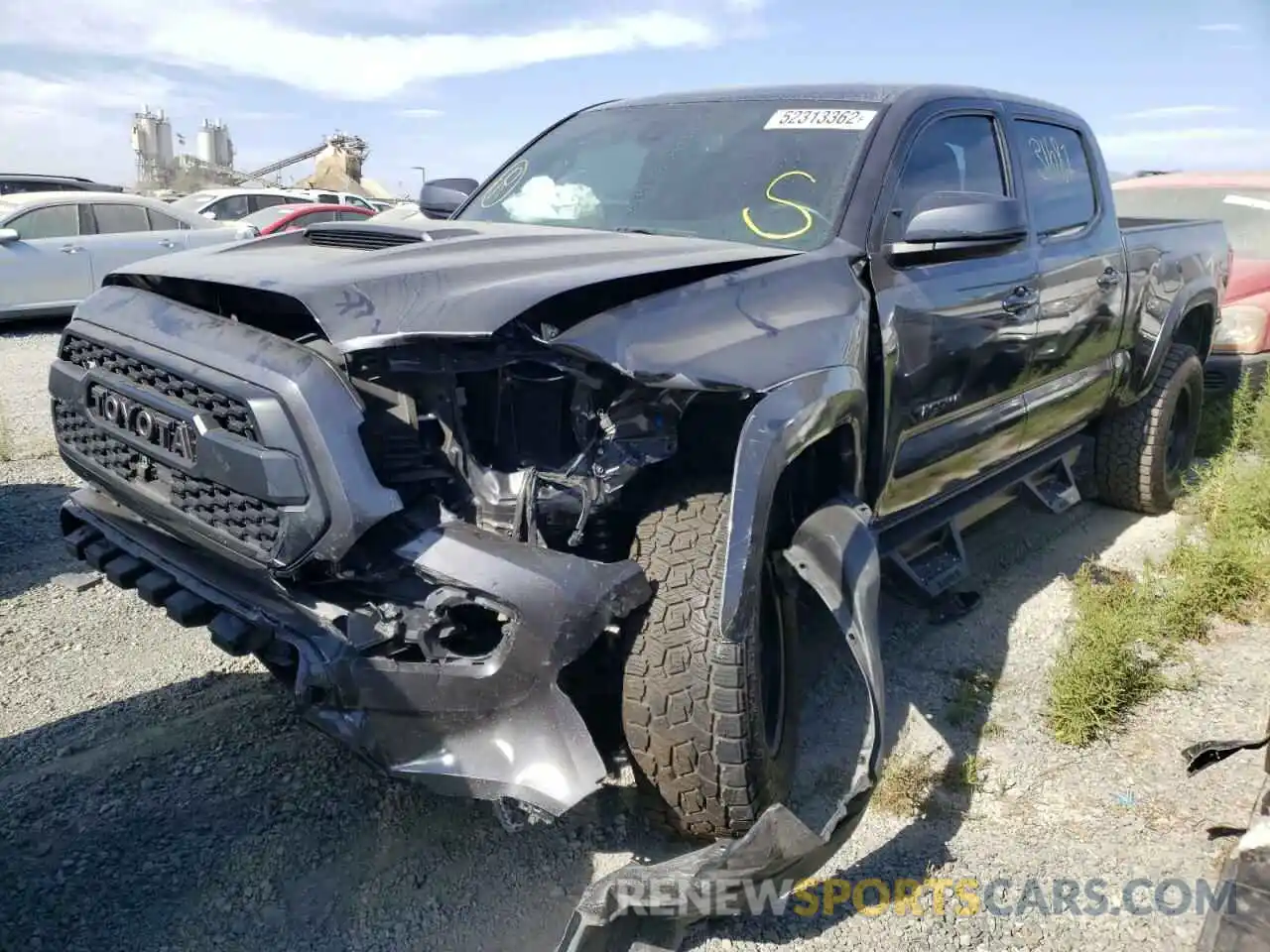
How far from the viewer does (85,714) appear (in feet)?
10.2

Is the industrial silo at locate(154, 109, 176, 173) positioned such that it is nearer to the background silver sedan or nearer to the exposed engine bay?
the background silver sedan

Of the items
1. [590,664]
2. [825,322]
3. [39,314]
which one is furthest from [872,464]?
[39,314]

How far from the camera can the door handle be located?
359 centimetres

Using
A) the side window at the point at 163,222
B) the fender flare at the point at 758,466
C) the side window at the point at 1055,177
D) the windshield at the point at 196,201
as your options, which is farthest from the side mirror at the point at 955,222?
the windshield at the point at 196,201

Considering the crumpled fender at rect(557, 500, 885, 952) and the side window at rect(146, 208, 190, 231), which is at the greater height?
the side window at rect(146, 208, 190, 231)

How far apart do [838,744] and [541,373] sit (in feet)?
5.10

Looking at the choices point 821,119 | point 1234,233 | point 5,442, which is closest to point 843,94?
point 821,119

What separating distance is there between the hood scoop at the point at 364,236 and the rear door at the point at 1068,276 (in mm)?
2295

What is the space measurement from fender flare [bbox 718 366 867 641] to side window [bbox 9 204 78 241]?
9.64 metres

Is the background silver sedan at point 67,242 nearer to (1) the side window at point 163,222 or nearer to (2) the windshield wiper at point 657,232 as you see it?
(1) the side window at point 163,222

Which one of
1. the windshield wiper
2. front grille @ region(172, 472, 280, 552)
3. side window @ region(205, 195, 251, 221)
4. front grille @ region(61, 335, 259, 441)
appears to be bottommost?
side window @ region(205, 195, 251, 221)

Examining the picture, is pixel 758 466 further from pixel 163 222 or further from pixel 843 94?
pixel 163 222

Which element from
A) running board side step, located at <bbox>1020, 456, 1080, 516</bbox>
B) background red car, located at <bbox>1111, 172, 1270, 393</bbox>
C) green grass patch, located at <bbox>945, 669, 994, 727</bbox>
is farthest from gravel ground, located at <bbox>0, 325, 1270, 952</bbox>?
background red car, located at <bbox>1111, 172, 1270, 393</bbox>

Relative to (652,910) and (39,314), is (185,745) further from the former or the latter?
(39,314)
